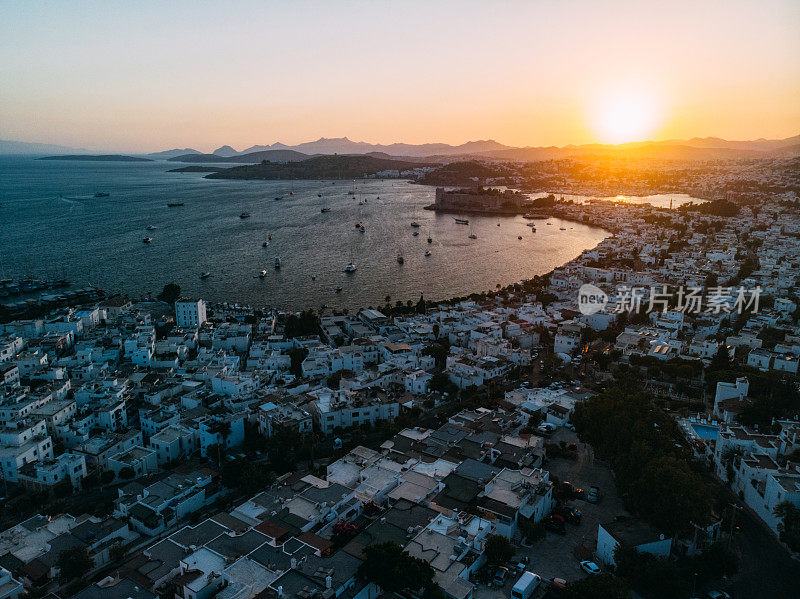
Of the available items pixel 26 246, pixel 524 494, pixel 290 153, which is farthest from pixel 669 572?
pixel 290 153

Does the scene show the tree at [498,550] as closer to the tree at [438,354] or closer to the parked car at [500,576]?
the parked car at [500,576]

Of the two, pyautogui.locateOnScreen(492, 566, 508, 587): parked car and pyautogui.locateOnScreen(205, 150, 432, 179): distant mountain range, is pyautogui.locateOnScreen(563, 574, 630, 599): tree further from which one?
pyautogui.locateOnScreen(205, 150, 432, 179): distant mountain range

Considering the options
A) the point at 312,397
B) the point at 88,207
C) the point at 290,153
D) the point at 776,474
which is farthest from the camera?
the point at 290,153

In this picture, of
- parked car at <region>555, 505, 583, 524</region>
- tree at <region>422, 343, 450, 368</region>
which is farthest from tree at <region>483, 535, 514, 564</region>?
tree at <region>422, 343, 450, 368</region>

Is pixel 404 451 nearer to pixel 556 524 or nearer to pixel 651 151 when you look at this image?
pixel 556 524

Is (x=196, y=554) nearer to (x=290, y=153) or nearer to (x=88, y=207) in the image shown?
(x=88, y=207)

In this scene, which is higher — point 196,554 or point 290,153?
point 290,153

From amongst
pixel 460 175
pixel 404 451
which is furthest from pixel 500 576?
pixel 460 175
